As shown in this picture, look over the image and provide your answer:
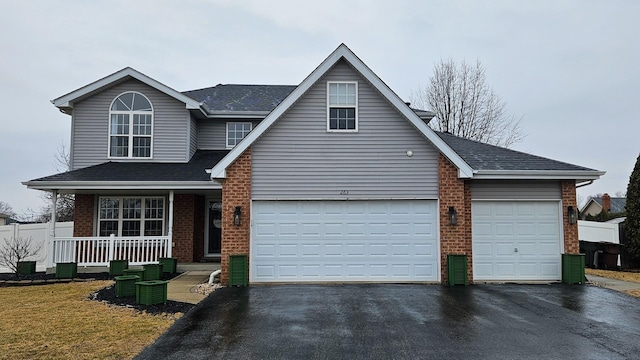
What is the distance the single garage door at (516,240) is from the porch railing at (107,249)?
9.65m

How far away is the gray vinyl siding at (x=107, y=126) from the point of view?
619 inches

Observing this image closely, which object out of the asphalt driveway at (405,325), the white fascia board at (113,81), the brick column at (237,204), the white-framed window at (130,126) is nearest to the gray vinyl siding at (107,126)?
the white-framed window at (130,126)

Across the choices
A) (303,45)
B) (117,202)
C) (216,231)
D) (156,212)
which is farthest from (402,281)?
(303,45)

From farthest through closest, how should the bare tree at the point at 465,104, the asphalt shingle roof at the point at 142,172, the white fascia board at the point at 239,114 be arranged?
1. the bare tree at the point at 465,104
2. the white fascia board at the point at 239,114
3. the asphalt shingle roof at the point at 142,172

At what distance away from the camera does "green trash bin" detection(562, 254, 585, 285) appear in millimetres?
11930

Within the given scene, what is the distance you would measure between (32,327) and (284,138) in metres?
7.09

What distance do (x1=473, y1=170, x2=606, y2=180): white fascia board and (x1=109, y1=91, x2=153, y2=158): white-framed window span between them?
37.5 ft

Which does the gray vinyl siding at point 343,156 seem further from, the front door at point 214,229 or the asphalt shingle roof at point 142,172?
the front door at point 214,229

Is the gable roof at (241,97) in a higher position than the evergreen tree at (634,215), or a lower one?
higher

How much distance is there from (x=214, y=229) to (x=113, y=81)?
252 inches

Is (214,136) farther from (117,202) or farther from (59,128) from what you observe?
(59,128)

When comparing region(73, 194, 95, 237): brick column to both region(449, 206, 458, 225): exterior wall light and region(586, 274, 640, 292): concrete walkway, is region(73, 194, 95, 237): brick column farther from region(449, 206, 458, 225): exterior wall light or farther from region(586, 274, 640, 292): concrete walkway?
region(586, 274, 640, 292): concrete walkway

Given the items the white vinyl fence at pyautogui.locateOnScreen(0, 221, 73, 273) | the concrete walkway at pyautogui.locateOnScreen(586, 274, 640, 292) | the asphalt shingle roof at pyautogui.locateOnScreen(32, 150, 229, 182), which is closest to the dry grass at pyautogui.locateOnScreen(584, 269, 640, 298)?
the concrete walkway at pyautogui.locateOnScreen(586, 274, 640, 292)

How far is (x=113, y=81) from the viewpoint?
51.0ft
